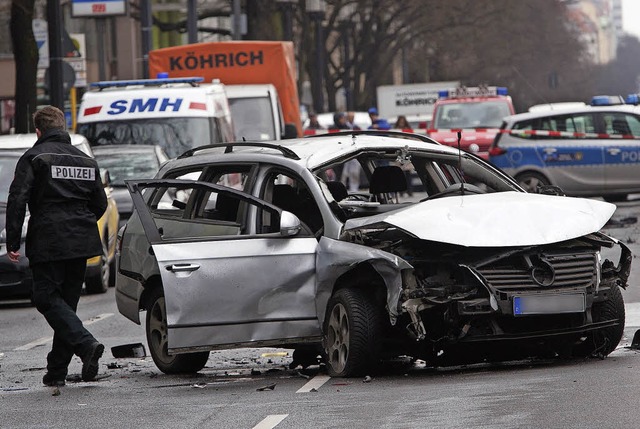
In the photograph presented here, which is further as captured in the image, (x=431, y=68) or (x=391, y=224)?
(x=431, y=68)

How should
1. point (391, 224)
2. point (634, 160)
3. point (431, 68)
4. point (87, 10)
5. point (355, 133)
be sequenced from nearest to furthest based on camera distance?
1. point (391, 224)
2. point (355, 133)
3. point (634, 160)
4. point (87, 10)
5. point (431, 68)

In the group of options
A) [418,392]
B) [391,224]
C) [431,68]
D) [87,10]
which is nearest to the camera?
[418,392]

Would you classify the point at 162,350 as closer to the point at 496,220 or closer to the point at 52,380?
the point at 52,380

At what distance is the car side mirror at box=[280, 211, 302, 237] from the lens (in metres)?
9.85

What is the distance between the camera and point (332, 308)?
9812mm

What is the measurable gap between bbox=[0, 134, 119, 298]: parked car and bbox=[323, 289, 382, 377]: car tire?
24.2 feet

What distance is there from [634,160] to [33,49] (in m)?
10.1

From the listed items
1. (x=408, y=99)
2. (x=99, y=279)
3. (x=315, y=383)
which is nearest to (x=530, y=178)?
(x=99, y=279)

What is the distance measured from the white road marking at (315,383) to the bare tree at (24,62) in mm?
17557

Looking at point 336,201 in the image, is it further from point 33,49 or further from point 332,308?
point 33,49

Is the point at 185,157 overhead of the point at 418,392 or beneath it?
overhead

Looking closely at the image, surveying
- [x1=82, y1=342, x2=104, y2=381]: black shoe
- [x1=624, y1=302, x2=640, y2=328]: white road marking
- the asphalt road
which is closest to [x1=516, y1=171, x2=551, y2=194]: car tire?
[x1=624, y1=302, x2=640, y2=328]: white road marking

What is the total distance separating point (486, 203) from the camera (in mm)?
9930

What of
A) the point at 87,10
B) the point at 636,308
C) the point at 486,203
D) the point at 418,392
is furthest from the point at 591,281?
the point at 87,10
